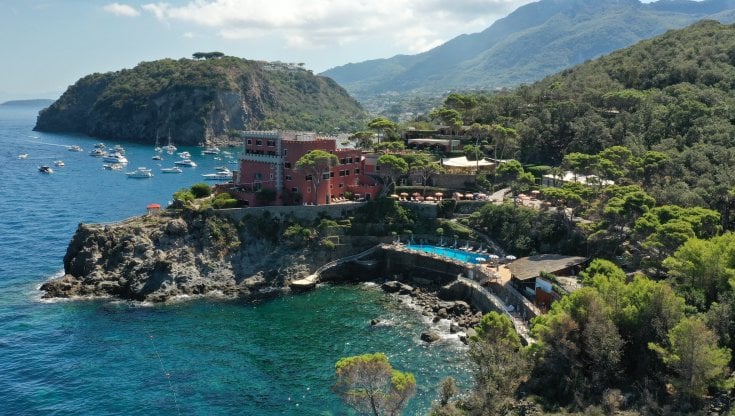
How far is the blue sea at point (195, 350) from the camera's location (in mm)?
39156

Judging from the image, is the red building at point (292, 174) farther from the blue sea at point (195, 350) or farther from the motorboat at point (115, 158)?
the motorboat at point (115, 158)

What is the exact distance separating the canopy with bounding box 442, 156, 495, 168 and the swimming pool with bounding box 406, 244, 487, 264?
1861cm

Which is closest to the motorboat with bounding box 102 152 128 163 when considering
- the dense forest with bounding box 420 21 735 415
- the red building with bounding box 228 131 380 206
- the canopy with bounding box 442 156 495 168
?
the red building with bounding box 228 131 380 206

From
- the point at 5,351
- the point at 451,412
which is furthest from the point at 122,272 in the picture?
the point at 451,412

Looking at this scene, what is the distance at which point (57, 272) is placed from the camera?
63.6 m

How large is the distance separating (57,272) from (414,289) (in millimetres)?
40260

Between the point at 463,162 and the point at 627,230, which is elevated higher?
the point at 463,162

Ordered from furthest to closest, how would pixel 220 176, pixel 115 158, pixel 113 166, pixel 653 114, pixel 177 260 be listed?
1. pixel 115 158
2. pixel 113 166
3. pixel 220 176
4. pixel 653 114
5. pixel 177 260

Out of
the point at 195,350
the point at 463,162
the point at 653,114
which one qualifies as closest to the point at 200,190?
the point at 195,350

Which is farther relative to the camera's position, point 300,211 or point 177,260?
point 300,211

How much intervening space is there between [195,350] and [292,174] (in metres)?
29.4

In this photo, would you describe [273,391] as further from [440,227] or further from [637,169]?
[637,169]

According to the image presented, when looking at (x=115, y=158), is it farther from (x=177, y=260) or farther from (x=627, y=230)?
(x=627, y=230)

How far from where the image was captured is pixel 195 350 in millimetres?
46688
